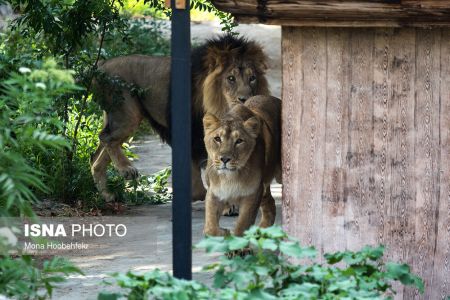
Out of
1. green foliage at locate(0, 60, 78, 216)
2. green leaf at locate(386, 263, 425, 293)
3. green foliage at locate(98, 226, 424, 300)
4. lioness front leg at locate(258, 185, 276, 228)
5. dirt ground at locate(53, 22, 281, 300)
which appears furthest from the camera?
lioness front leg at locate(258, 185, 276, 228)

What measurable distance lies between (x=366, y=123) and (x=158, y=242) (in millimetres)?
2625

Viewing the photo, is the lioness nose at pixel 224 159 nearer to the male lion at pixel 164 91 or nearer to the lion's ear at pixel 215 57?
the male lion at pixel 164 91

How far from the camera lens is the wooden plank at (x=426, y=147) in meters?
6.13

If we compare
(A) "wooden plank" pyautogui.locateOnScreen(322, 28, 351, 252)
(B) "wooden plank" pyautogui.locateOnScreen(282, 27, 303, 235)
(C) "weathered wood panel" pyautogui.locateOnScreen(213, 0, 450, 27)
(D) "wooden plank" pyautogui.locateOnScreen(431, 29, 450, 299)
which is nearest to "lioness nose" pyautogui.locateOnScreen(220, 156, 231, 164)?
(B) "wooden plank" pyautogui.locateOnScreen(282, 27, 303, 235)

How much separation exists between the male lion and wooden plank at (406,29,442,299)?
9.94 feet

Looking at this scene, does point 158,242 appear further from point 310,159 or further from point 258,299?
point 258,299

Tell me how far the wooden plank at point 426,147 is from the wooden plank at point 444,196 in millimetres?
27

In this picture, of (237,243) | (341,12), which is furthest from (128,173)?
(237,243)

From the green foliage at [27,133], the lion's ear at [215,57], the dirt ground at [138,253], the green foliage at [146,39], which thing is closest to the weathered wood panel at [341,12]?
the green foliage at [27,133]

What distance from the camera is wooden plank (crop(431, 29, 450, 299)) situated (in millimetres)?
6113

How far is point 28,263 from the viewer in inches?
208

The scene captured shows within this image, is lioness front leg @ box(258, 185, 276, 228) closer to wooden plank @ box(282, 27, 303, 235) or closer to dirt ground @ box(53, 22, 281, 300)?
dirt ground @ box(53, 22, 281, 300)

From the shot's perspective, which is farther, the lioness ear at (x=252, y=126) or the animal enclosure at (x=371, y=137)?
the lioness ear at (x=252, y=126)

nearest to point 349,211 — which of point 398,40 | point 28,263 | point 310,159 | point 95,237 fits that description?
point 310,159
